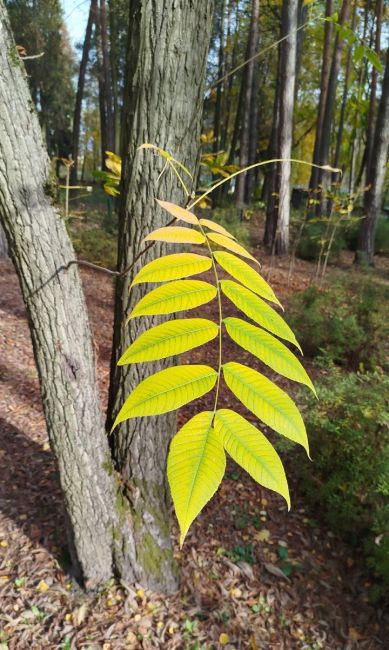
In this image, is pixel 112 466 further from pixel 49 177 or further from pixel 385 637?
pixel 385 637

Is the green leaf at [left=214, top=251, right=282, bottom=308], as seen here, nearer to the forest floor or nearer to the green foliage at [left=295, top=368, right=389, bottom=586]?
the forest floor

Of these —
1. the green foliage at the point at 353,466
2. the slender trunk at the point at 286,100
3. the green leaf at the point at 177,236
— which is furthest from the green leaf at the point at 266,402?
the slender trunk at the point at 286,100

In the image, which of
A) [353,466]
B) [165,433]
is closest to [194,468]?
[165,433]

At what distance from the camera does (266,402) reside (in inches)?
25.7

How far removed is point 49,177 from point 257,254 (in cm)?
839

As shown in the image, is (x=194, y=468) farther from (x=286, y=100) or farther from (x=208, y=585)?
(x=286, y=100)

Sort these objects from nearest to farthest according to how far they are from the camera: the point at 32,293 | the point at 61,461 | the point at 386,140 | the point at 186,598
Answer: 1. the point at 32,293
2. the point at 61,461
3. the point at 186,598
4. the point at 386,140

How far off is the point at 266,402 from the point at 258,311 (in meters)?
0.15

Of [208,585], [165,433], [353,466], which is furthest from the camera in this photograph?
[353,466]

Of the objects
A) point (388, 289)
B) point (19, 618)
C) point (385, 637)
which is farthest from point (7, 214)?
point (388, 289)

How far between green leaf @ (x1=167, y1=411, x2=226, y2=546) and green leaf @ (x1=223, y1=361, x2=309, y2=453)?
0.24 ft

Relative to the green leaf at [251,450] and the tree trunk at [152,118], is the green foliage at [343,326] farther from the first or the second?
the green leaf at [251,450]

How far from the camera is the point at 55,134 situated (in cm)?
2361

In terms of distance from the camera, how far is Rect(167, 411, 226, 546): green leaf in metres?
0.54
